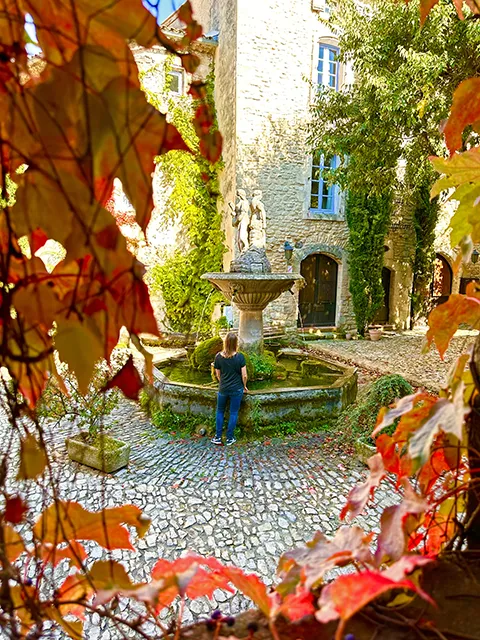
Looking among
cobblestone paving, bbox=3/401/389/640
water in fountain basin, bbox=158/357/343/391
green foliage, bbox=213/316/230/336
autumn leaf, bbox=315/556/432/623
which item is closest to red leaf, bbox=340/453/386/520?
autumn leaf, bbox=315/556/432/623

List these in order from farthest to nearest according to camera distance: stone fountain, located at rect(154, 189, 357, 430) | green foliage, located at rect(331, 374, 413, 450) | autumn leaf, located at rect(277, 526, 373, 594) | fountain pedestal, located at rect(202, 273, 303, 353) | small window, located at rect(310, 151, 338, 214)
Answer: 1. small window, located at rect(310, 151, 338, 214)
2. fountain pedestal, located at rect(202, 273, 303, 353)
3. stone fountain, located at rect(154, 189, 357, 430)
4. green foliage, located at rect(331, 374, 413, 450)
5. autumn leaf, located at rect(277, 526, 373, 594)

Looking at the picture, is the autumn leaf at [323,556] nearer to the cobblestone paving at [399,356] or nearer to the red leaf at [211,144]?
the red leaf at [211,144]

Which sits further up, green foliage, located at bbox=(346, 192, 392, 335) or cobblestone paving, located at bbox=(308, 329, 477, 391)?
green foliage, located at bbox=(346, 192, 392, 335)

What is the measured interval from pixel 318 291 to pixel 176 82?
7.35m

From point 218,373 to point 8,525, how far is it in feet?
16.6

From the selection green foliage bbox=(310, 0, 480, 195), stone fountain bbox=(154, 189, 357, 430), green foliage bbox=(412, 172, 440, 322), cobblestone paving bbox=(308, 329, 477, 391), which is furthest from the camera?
green foliage bbox=(412, 172, 440, 322)

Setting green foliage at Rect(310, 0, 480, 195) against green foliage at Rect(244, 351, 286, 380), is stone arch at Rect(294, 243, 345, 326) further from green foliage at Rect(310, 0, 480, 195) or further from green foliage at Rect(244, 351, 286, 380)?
green foliage at Rect(244, 351, 286, 380)

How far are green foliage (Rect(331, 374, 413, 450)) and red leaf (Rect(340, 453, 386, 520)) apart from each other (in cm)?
420

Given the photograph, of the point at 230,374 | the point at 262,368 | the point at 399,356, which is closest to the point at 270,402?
the point at 230,374

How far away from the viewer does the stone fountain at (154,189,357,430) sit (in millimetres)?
5750

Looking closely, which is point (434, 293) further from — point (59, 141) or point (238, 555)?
point (59, 141)

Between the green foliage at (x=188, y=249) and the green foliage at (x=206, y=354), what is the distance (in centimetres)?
552

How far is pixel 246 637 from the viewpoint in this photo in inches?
22.6

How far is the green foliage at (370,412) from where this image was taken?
4941 mm
